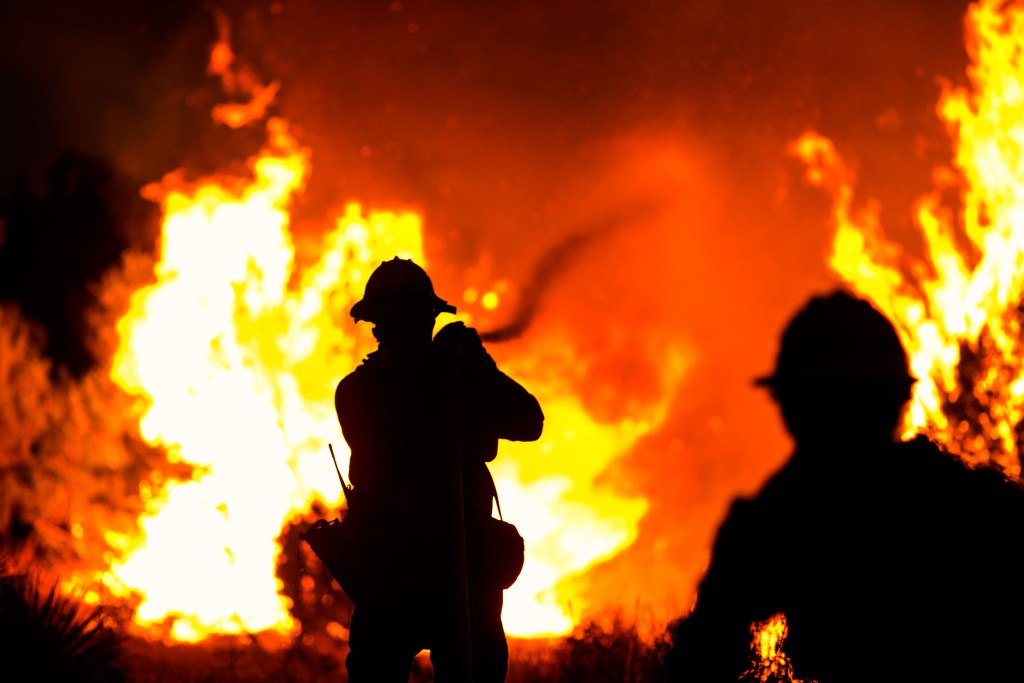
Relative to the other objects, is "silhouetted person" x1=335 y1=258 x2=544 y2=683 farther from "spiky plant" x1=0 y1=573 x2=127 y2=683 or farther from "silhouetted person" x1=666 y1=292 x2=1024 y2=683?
"spiky plant" x1=0 y1=573 x2=127 y2=683

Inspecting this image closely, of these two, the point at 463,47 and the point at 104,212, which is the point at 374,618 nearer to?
the point at 463,47

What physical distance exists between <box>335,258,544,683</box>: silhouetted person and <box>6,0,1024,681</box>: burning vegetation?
5257 mm

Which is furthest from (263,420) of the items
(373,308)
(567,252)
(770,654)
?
(770,654)

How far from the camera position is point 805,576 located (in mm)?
2422

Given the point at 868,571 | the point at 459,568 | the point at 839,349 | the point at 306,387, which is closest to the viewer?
the point at 868,571

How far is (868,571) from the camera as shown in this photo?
262 centimetres

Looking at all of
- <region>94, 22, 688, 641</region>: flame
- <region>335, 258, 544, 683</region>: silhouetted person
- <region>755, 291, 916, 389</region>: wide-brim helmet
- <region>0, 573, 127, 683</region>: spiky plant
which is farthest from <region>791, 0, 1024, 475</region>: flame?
<region>0, 573, 127, 683</region>: spiky plant

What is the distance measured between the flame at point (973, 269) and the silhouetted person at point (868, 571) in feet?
24.2

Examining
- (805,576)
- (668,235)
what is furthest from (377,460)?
(668,235)

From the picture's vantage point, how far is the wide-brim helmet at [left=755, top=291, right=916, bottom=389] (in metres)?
3.21

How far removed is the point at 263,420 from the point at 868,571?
31.3 ft

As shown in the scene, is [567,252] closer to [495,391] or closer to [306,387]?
[306,387]

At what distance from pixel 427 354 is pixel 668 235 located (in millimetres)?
11257

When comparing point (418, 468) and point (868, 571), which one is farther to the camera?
point (418, 468)
